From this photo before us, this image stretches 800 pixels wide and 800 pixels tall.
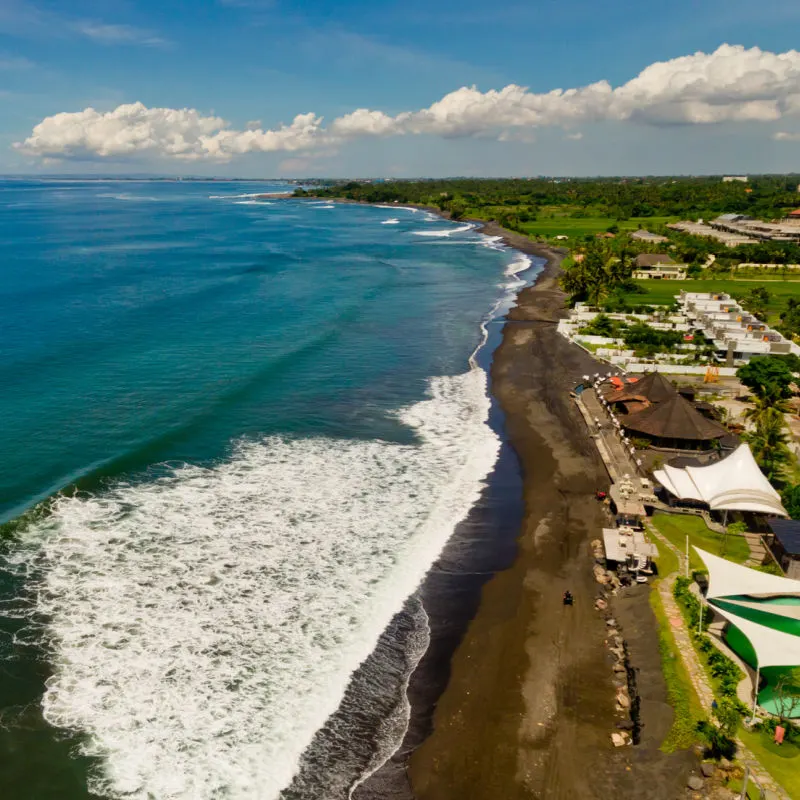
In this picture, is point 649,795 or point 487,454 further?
point 487,454

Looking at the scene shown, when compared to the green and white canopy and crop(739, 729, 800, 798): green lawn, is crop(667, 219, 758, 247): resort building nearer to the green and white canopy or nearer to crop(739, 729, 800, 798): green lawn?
the green and white canopy

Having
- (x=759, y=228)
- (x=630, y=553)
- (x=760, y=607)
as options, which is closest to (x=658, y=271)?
(x=759, y=228)

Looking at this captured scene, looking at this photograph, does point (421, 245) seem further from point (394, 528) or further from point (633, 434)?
point (394, 528)

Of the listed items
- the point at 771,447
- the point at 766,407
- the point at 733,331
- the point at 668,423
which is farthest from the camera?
the point at 733,331

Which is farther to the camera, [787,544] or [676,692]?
[787,544]

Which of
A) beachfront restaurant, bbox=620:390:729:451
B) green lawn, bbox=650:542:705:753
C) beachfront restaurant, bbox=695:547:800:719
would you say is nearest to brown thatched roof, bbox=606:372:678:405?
beachfront restaurant, bbox=620:390:729:451

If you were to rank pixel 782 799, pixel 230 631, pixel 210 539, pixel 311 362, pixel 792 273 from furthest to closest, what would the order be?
pixel 792 273 → pixel 311 362 → pixel 210 539 → pixel 230 631 → pixel 782 799

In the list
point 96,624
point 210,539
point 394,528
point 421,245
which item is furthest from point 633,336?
point 421,245

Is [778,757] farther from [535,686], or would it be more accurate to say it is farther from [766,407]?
[766,407]
